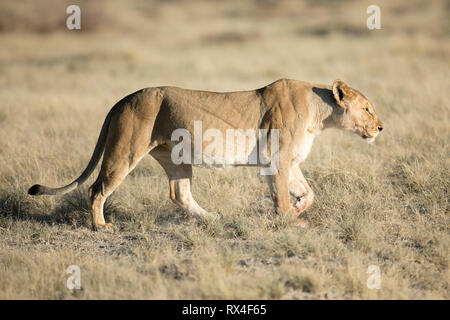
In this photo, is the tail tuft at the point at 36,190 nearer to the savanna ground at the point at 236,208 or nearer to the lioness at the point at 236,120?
the lioness at the point at 236,120

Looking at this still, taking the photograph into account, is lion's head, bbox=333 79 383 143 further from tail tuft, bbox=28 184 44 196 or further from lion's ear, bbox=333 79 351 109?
tail tuft, bbox=28 184 44 196

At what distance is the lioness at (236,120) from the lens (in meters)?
5.68

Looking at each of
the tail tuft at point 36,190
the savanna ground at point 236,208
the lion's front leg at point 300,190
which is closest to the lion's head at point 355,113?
the lion's front leg at point 300,190

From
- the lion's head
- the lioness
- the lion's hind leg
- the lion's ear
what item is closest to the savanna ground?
the lion's hind leg

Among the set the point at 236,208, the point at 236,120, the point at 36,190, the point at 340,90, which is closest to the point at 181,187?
the point at 236,208

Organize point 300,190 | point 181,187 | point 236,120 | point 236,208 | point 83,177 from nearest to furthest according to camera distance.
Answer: point 236,120, point 83,177, point 300,190, point 181,187, point 236,208

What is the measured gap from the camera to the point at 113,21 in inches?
1091

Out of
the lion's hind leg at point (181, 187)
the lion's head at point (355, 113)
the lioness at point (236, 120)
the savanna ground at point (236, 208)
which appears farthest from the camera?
the lion's hind leg at point (181, 187)

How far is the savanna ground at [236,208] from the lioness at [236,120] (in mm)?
565

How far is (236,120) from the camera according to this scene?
5.80 meters

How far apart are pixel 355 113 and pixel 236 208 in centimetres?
178

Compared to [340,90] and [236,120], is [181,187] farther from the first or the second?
[340,90]

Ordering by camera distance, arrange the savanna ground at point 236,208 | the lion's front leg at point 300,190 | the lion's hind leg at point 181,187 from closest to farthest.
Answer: the savanna ground at point 236,208, the lion's front leg at point 300,190, the lion's hind leg at point 181,187
